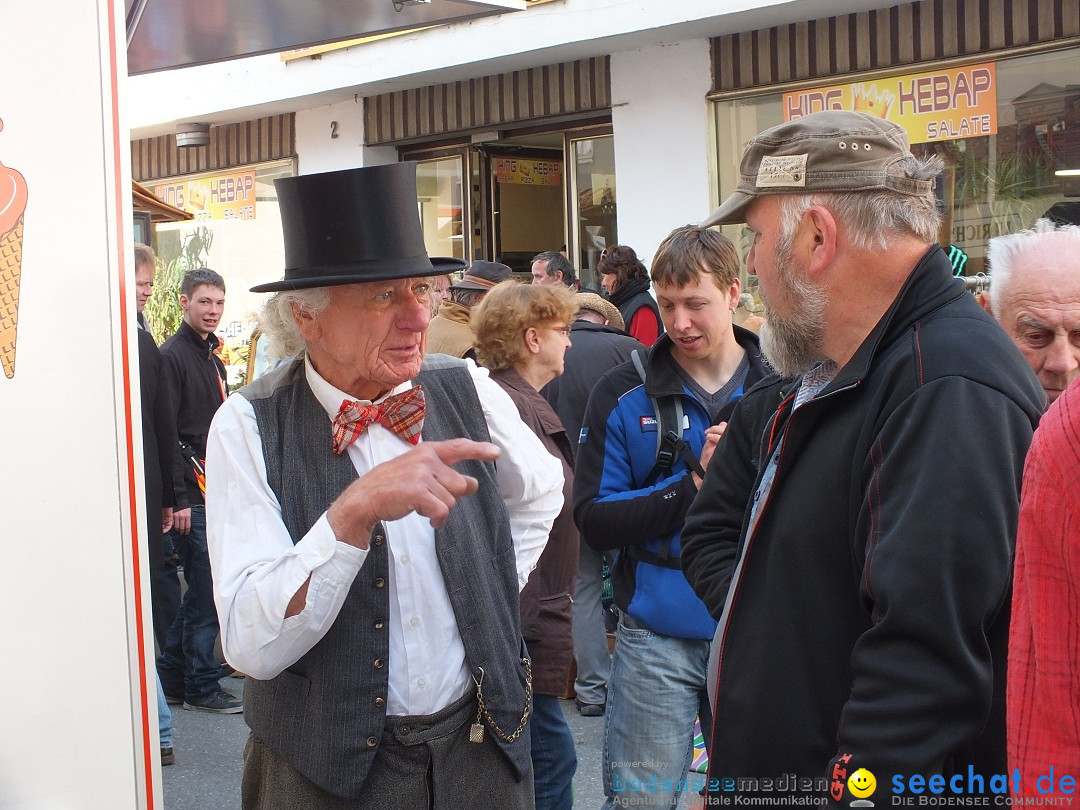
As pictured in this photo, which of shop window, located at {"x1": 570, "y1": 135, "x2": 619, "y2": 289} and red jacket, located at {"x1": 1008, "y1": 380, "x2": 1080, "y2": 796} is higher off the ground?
shop window, located at {"x1": 570, "y1": 135, "x2": 619, "y2": 289}

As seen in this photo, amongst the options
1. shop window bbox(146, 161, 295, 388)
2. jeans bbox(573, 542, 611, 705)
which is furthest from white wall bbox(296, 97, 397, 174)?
jeans bbox(573, 542, 611, 705)

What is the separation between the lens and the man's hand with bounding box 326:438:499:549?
199 centimetres

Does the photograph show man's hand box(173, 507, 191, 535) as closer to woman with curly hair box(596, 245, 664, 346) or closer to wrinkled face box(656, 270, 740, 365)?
woman with curly hair box(596, 245, 664, 346)

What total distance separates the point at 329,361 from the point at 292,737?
30.9 inches

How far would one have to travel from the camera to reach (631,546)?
11.6 feet

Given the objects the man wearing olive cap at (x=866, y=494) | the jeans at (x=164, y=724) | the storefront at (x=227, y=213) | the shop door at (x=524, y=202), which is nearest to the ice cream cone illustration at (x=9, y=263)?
the man wearing olive cap at (x=866, y=494)

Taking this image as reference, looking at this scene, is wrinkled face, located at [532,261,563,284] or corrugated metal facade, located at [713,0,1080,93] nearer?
corrugated metal facade, located at [713,0,1080,93]

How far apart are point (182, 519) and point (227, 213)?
25.0 ft

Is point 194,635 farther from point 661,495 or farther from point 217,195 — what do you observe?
point 217,195

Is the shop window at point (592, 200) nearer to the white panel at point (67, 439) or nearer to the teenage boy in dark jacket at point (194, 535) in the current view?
the teenage boy in dark jacket at point (194, 535)

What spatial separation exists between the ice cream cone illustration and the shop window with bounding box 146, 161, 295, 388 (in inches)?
403

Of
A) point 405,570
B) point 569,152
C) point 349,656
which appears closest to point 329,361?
point 405,570

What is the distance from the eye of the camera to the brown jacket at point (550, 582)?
3.46 metres

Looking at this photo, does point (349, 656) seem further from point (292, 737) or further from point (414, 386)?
point (414, 386)
